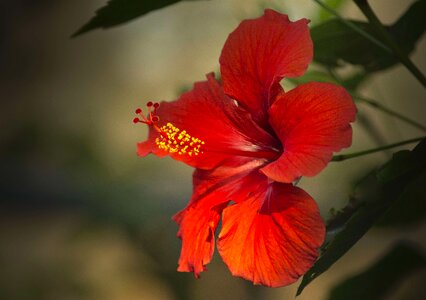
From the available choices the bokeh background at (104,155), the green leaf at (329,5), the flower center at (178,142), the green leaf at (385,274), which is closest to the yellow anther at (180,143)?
the flower center at (178,142)

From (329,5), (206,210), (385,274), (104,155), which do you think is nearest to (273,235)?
(206,210)

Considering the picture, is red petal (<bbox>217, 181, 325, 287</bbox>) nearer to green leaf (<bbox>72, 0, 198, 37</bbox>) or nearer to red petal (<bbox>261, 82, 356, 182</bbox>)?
red petal (<bbox>261, 82, 356, 182</bbox>)

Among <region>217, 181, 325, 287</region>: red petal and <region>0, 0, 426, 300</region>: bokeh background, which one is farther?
<region>0, 0, 426, 300</region>: bokeh background

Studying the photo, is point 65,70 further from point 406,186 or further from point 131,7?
point 406,186

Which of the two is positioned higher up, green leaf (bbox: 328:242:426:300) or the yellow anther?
the yellow anther

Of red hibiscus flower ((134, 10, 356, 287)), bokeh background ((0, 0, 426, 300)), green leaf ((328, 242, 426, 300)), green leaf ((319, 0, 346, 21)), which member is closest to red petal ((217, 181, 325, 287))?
red hibiscus flower ((134, 10, 356, 287))

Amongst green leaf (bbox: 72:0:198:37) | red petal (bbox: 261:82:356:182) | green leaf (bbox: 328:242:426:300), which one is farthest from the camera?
green leaf (bbox: 328:242:426:300)

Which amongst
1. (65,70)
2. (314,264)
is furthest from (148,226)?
(314,264)
